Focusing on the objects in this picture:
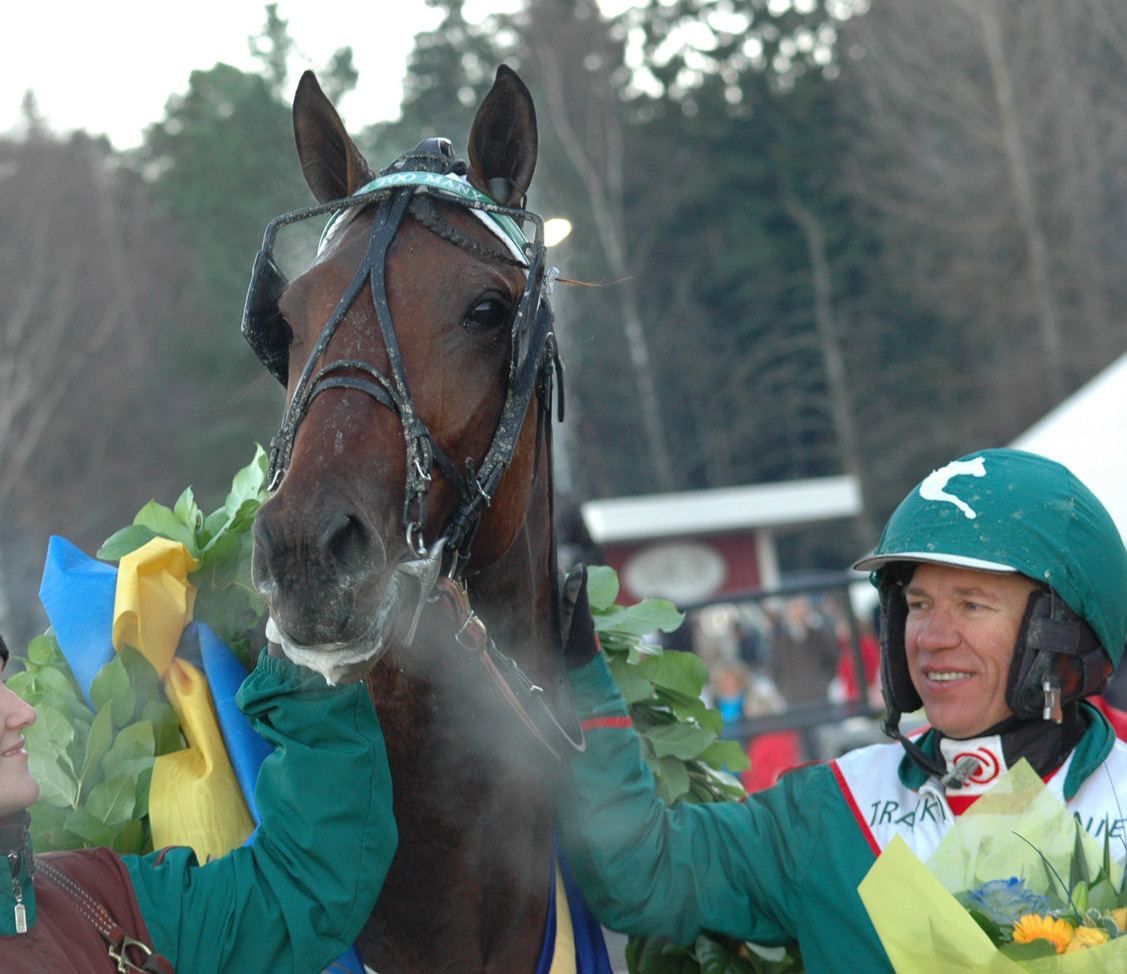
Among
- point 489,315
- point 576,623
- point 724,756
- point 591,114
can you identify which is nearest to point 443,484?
point 489,315

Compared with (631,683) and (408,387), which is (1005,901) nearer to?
(631,683)

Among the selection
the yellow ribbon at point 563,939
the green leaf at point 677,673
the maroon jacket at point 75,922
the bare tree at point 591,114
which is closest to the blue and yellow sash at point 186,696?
the yellow ribbon at point 563,939

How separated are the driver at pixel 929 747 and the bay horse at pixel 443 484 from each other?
0.37 feet

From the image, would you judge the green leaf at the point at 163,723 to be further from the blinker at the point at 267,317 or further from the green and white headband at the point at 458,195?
the green and white headband at the point at 458,195

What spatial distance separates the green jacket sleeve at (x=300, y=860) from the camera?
177 centimetres

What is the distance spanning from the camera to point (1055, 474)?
7.22ft

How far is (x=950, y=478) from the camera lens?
2.25 metres

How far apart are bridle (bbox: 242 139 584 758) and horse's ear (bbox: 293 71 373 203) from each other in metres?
0.07

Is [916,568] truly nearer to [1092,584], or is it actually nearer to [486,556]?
[1092,584]

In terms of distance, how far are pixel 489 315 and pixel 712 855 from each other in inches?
39.9

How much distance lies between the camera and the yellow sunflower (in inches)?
69.5

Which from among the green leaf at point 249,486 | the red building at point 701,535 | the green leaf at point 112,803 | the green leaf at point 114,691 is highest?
the green leaf at point 249,486

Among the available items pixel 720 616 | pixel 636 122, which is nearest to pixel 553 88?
pixel 636 122

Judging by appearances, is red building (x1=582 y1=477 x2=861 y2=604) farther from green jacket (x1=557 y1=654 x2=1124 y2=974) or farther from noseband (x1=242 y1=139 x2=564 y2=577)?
noseband (x1=242 y1=139 x2=564 y2=577)
